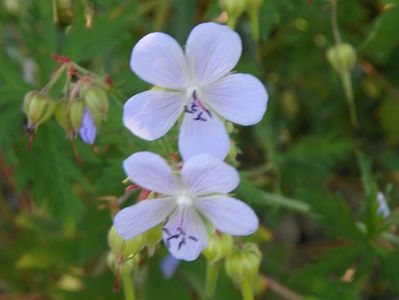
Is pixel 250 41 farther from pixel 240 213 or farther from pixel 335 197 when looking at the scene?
pixel 240 213

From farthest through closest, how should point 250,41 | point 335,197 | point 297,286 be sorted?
point 250,41 → point 297,286 → point 335,197

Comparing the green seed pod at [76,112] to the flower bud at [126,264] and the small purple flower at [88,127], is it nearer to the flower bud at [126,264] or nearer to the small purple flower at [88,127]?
the small purple flower at [88,127]

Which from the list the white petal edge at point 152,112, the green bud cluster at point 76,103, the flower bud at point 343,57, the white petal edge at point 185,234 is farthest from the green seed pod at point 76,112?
the flower bud at point 343,57

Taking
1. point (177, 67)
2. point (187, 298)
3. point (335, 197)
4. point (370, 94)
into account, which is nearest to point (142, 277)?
point (187, 298)

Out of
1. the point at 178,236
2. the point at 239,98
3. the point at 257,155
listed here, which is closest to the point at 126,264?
the point at 178,236

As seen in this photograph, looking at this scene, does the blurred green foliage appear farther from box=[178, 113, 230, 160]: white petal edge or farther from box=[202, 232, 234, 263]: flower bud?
box=[202, 232, 234, 263]: flower bud

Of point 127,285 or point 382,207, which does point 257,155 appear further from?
point 127,285
